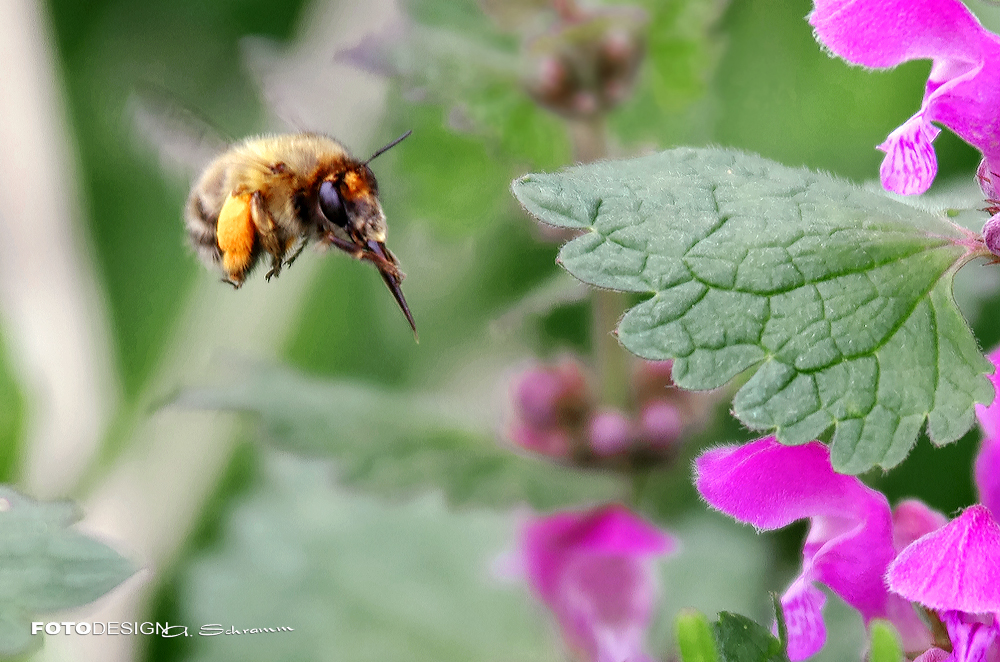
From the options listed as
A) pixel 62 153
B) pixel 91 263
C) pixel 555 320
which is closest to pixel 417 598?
pixel 555 320

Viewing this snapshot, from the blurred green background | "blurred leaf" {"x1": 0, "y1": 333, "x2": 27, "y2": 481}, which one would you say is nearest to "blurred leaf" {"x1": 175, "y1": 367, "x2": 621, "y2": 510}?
the blurred green background

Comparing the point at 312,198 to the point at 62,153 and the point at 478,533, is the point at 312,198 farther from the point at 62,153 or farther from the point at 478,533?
the point at 62,153

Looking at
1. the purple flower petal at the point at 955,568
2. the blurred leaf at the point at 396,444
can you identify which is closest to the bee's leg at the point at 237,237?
the blurred leaf at the point at 396,444

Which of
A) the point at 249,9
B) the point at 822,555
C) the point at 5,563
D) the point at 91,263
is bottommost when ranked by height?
the point at 822,555

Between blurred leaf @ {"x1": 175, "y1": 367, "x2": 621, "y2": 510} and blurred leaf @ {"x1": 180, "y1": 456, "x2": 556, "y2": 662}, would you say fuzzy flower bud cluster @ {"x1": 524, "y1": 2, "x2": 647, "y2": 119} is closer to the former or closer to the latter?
blurred leaf @ {"x1": 175, "y1": 367, "x2": 621, "y2": 510}

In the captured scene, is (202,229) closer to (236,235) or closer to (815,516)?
(236,235)

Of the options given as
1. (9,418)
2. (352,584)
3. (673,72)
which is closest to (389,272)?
(673,72)
